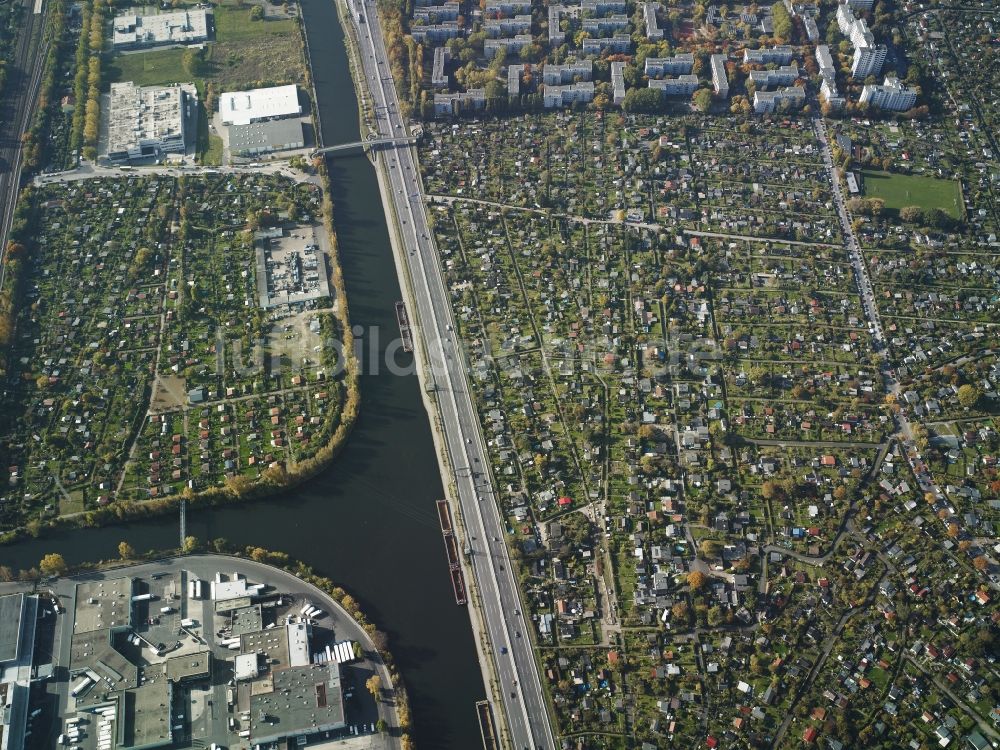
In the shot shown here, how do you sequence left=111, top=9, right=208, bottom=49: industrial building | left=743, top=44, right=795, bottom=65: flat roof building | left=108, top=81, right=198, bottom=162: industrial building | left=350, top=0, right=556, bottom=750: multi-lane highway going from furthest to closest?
left=111, top=9, right=208, bottom=49: industrial building, left=743, top=44, right=795, bottom=65: flat roof building, left=108, top=81, right=198, bottom=162: industrial building, left=350, top=0, right=556, bottom=750: multi-lane highway

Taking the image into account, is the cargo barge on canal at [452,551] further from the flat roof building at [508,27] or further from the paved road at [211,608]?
the flat roof building at [508,27]

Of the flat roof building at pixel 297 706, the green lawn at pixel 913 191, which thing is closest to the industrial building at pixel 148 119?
the flat roof building at pixel 297 706

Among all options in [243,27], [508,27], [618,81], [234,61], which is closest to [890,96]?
[618,81]

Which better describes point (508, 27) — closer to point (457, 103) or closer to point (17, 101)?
point (457, 103)

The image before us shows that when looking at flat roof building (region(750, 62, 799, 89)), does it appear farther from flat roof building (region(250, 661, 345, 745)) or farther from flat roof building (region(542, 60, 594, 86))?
flat roof building (region(250, 661, 345, 745))

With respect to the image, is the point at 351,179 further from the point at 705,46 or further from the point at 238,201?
the point at 705,46

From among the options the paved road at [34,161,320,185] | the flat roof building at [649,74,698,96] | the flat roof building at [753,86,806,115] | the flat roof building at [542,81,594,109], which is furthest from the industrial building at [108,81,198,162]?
the flat roof building at [753,86,806,115]

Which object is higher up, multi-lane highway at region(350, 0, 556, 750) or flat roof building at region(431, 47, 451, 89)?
flat roof building at region(431, 47, 451, 89)
